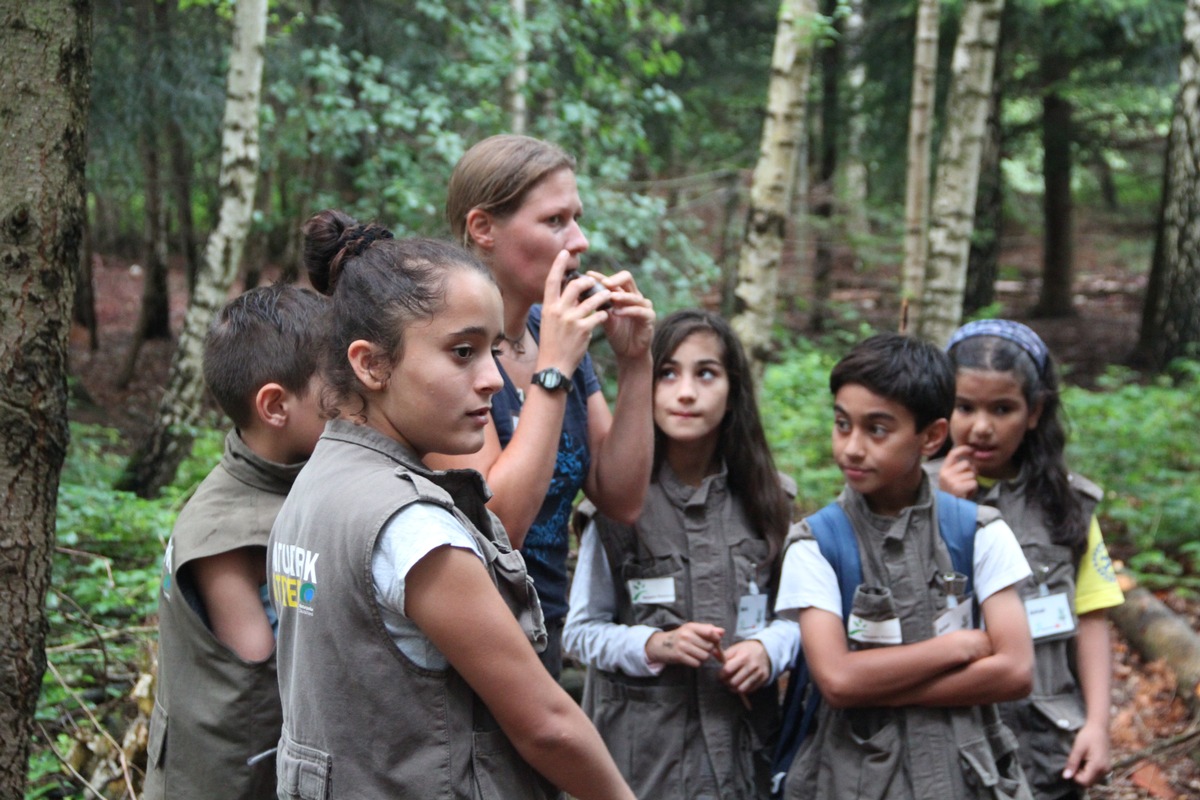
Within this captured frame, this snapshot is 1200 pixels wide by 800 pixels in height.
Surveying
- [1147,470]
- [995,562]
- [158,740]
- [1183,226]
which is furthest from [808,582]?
Answer: [1183,226]

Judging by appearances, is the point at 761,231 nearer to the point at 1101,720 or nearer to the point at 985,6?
the point at 985,6

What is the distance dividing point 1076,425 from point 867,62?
23.6 ft

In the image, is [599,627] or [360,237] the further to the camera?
[599,627]

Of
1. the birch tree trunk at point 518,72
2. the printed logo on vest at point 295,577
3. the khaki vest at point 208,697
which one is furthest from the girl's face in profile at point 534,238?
the birch tree trunk at point 518,72

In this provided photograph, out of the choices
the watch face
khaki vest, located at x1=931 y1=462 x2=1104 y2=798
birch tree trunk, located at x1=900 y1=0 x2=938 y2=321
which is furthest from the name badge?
birch tree trunk, located at x1=900 y1=0 x2=938 y2=321

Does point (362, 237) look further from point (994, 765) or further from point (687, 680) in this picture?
point (994, 765)

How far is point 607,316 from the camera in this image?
101 inches

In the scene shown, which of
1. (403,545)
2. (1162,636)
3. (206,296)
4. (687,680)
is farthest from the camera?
(206,296)

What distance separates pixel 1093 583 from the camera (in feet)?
9.84

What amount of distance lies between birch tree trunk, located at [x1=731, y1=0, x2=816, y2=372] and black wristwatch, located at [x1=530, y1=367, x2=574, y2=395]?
3.94 metres

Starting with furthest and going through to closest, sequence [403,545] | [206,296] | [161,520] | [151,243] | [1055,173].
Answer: [1055,173] → [151,243] → [206,296] → [161,520] → [403,545]

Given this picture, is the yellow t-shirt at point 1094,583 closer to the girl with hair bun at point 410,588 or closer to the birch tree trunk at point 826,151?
the girl with hair bun at point 410,588

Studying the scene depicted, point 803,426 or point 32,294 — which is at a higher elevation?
point 32,294

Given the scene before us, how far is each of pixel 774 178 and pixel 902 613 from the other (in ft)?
13.1
